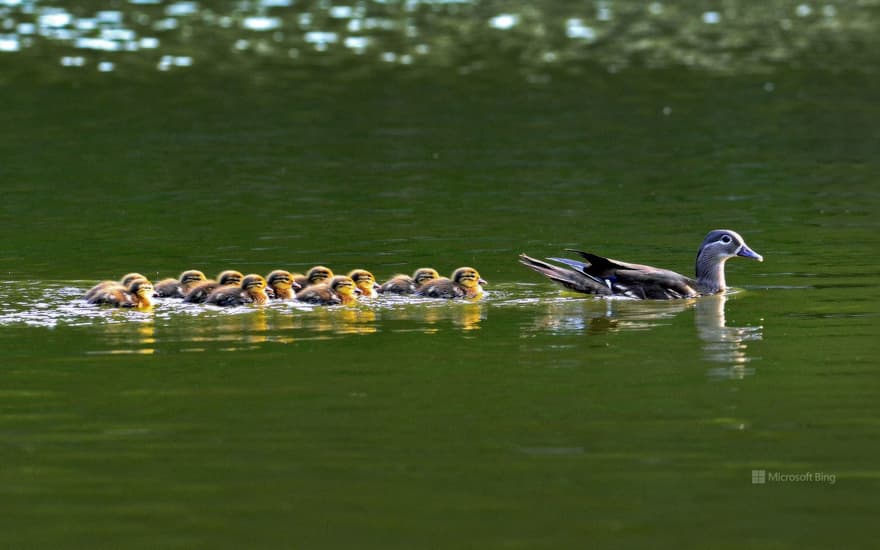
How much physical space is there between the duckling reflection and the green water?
5cm

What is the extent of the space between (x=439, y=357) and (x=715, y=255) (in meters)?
4.82

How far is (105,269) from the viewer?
18234mm

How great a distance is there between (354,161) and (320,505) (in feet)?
64.1

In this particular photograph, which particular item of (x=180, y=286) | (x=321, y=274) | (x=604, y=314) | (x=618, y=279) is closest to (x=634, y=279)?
(x=618, y=279)

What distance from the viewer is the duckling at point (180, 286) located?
53.2 ft

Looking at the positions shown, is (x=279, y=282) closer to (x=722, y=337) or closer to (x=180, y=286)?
(x=180, y=286)

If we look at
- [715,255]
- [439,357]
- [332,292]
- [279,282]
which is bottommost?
[439,357]

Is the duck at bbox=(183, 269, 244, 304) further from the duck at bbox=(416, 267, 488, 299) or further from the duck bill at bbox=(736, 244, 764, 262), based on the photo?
the duck bill at bbox=(736, 244, 764, 262)

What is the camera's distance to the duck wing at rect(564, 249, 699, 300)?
16484 millimetres

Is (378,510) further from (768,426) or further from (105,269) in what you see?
(105,269)

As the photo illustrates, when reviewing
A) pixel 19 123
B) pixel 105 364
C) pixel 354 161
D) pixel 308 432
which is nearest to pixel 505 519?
pixel 308 432

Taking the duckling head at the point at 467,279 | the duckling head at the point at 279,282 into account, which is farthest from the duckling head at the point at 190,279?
the duckling head at the point at 467,279

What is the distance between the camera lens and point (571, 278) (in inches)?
654

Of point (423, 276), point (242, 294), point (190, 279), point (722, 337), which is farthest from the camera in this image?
point (423, 276)
